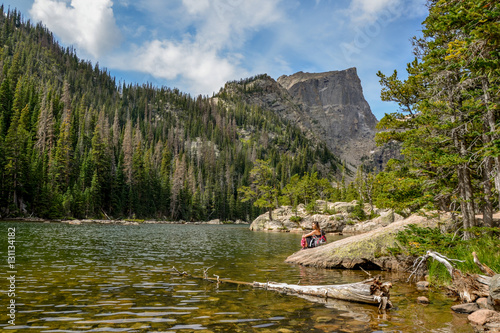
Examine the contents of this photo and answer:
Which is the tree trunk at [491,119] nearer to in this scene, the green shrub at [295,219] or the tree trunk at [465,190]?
the tree trunk at [465,190]

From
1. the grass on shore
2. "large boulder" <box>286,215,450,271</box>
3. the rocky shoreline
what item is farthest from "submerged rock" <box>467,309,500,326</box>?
"large boulder" <box>286,215,450,271</box>

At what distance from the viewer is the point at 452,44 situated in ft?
36.7

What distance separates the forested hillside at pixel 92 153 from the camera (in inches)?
2517

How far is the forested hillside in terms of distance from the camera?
63.9 metres

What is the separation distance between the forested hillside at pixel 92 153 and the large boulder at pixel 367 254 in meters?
63.7

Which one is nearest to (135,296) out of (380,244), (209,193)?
(380,244)

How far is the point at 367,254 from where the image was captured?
15.5m

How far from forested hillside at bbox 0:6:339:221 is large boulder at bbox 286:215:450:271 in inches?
2509

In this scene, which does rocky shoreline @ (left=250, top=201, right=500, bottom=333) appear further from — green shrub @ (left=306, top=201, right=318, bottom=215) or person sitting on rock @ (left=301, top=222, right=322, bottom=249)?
green shrub @ (left=306, top=201, right=318, bottom=215)

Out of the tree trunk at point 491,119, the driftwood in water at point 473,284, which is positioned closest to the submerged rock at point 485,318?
the driftwood in water at point 473,284

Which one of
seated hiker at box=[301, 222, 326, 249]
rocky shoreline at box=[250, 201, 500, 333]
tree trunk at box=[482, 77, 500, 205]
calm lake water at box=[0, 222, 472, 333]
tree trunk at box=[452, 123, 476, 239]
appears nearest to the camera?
calm lake water at box=[0, 222, 472, 333]

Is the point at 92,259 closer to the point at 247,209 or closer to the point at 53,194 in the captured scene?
the point at 53,194

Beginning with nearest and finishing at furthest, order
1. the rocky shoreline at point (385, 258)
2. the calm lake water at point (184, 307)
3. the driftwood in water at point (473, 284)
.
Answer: the calm lake water at point (184, 307) → the rocky shoreline at point (385, 258) → the driftwood in water at point (473, 284)

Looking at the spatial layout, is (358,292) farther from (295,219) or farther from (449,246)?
(295,219)
